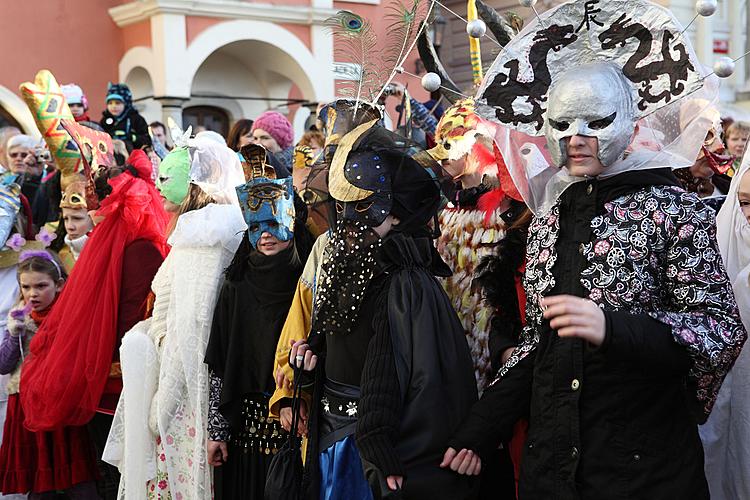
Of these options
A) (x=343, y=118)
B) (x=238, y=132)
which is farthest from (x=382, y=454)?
(x=238, y=132)

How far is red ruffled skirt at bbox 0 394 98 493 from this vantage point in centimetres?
561

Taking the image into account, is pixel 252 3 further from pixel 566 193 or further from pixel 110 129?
pixel 566 193

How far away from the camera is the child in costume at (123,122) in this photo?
29.7 feet

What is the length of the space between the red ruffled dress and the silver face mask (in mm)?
3860

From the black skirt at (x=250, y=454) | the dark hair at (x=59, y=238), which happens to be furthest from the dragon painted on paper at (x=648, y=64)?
the dark hair at (x=59, y=238)

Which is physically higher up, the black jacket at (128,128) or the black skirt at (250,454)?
the black jacket at (128,128)

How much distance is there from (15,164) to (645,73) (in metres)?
6.98

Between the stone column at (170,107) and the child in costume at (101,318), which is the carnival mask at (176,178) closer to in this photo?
the child in costume at (101,318)

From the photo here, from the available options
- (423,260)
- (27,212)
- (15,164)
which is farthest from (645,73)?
(15,164)

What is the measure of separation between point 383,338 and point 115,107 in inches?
259

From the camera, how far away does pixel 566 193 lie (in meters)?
2.89

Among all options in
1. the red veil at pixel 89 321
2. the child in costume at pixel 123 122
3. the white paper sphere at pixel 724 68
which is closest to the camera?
the white paper sphere at pixel 724 68

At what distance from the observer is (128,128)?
913 cm

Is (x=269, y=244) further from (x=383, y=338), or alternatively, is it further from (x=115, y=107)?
(x=115, y=107)
